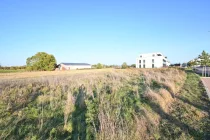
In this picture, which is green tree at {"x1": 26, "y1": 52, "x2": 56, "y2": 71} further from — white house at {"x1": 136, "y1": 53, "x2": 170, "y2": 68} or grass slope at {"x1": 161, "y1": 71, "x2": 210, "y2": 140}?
grass slope at {"x1": 161, "y1": 71, "x2": 210, "y2": 140}

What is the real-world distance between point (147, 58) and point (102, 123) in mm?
86256

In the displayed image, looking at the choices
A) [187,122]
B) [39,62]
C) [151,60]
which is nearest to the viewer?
[187,122]

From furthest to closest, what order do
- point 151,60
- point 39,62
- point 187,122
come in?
point 151,60, point 39,62, point 187,122

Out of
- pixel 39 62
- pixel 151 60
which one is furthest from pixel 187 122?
pixel 151 60

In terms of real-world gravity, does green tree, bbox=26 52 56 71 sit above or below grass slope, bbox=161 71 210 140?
above

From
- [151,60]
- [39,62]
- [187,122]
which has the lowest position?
[187,122]

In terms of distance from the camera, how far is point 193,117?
6.95 m

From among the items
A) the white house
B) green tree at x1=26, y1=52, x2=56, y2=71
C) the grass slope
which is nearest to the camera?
the grass slope

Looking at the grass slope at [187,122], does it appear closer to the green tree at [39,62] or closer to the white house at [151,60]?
the green tree at [39,62]

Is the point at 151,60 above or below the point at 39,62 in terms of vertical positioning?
above

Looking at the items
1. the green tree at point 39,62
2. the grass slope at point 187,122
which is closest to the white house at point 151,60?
the green tree at point 39,62

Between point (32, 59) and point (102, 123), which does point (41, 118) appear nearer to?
point (102, 123)

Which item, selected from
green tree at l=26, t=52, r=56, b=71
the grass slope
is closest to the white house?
green tree at l=26, t=52, r=56, b=71

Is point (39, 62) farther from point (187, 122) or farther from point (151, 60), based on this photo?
point (187, 122)
